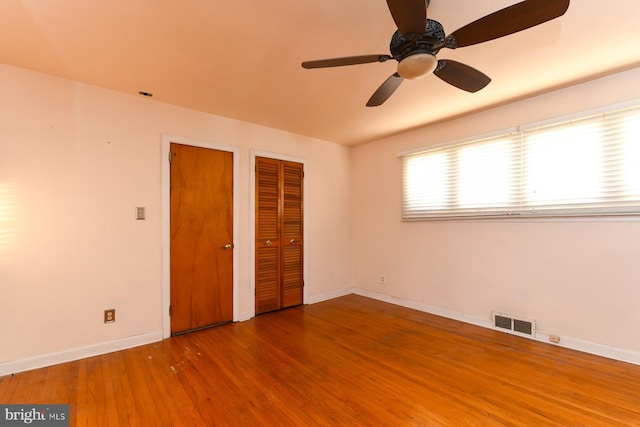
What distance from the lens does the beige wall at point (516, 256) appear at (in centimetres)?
253

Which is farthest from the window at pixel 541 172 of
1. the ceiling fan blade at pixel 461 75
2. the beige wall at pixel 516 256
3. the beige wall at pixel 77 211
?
the beige wall at pixel 77 211

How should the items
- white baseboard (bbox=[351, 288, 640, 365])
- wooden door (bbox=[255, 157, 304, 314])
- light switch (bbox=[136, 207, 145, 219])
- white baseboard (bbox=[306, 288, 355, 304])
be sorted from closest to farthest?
white baseboard (bbox=[351, 288, 640, 365]), light switch (bbox=[136, 207, 145, 219]), wooden door (bbox=[255, 157, 304, 314]), white baseboard (bbox=[306, 288, 355, 304])

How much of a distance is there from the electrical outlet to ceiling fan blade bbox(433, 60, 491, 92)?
11.4ft

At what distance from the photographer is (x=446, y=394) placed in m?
2.05

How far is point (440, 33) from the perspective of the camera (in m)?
1.52

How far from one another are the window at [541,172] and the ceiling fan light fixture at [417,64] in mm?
2150

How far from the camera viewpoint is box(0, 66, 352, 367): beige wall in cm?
235

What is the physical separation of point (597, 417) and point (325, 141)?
413 cm

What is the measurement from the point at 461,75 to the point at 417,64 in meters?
0.50

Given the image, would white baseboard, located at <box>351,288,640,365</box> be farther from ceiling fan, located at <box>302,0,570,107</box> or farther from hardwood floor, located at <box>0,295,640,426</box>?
ceiling fan, located at <box>302,0,570,107</box>

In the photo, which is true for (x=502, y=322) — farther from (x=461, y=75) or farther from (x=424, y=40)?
(x=424, y=40)

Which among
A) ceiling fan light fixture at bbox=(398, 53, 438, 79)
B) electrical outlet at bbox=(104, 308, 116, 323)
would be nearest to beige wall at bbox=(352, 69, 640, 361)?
ceiling fan light fixture at bbox=(398, 53, 438, 79)

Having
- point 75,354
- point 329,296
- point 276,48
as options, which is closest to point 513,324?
point 329,296

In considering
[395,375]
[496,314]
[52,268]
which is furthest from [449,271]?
[52,268]
